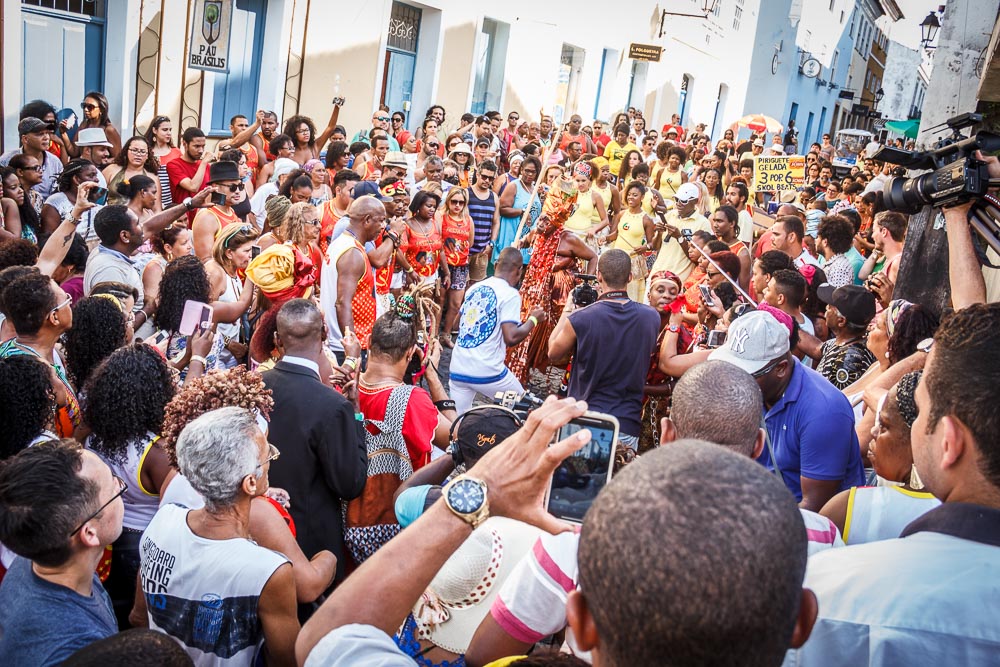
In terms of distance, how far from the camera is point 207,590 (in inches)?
101

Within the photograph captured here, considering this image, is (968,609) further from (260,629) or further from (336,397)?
(336,397)

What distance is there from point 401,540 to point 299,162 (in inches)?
354

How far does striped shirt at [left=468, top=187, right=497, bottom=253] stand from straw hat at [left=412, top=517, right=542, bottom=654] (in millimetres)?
7295

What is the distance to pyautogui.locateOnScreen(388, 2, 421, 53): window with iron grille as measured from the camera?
54.8 feet

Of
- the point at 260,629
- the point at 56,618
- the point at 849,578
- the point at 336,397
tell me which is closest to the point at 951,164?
the point at 849,578

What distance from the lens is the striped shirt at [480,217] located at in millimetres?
9555

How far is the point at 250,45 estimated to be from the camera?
13.2 m

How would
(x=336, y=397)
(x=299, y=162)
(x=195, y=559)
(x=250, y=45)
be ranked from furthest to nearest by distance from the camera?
1. (x=250, y=45)
2. (x=299, y=162)
3. (x=336, y=397)
4. (x=195, y=559)

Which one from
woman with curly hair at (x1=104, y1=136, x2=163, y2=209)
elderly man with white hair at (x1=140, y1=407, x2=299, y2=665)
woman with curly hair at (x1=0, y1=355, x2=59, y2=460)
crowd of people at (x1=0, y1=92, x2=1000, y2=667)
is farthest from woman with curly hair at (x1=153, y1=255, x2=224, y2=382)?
woman with curly hair at (x1=104, y1=136, x2=163, y2=209)

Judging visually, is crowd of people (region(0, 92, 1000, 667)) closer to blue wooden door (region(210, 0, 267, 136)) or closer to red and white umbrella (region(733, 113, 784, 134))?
blue wooden door (region(210, 0, 267, 136))

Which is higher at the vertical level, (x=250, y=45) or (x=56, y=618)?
(x=250, y=45)

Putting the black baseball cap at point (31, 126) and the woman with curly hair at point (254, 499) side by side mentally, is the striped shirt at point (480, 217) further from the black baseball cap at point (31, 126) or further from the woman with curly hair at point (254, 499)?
the woman with curly hair at point (254, 499)

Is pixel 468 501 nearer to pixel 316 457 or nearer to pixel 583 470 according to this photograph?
pixel 583 470

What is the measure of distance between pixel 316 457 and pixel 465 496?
2.14 meters
